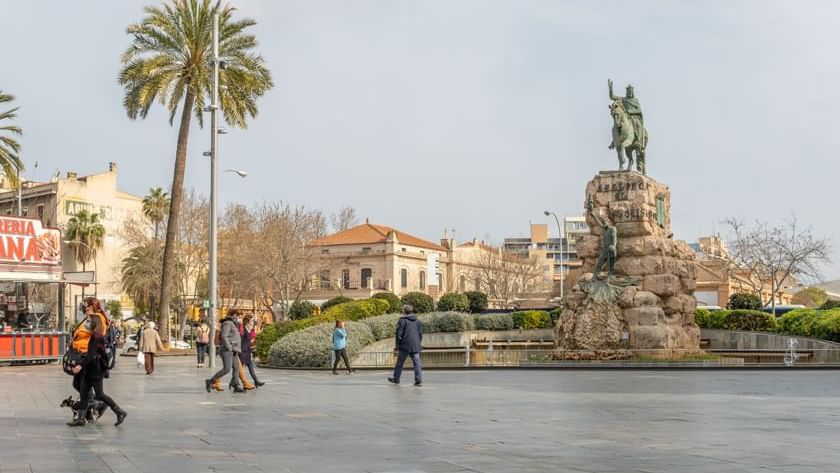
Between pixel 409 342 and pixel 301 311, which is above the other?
pixel 301 311

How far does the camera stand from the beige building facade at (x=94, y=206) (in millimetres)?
75125

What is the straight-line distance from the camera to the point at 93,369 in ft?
37.6

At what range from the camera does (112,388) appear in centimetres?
1889

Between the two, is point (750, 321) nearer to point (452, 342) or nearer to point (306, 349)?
point (452, 342)

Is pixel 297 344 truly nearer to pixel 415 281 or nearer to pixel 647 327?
pixel 647 327

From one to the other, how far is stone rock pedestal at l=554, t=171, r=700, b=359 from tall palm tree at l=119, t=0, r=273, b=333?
1539 centimetres

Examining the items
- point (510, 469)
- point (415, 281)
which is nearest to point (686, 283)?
point (510, 469)

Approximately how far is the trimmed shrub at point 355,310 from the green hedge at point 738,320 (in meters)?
14.4

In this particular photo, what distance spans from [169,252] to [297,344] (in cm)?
1098

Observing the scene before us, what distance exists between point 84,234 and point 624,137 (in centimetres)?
5435

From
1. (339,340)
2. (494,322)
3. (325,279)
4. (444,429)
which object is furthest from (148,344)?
(325,279)

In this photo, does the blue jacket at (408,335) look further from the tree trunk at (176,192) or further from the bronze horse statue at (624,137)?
the tree trunk at (176,192)

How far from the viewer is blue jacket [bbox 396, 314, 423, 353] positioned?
734 inches

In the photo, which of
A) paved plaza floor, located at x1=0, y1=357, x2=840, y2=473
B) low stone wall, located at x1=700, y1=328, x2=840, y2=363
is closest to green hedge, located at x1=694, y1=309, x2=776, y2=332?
low stone wall, located at x1=700, y1=328, x2=840, y2=363
